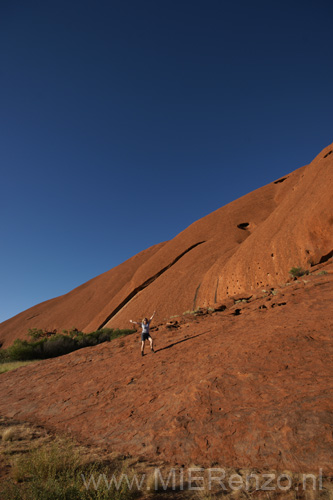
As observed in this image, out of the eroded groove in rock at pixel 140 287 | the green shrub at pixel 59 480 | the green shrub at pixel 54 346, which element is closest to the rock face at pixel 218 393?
the green shrub at pixel 59 480

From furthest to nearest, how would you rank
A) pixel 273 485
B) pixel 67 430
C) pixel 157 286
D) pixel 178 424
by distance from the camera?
pixel 157 286
pixel 67 430
pixel 178 424
pixel 273 485

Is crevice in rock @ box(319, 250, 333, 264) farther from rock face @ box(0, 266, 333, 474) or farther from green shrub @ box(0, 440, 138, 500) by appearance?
green shrub @ box(0, 440, 138, 500)

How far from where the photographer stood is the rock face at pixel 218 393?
12.3 ft

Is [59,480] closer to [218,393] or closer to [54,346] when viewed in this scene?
[218,393]

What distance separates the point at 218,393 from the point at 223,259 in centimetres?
1864

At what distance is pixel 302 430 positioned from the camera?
12.1ft

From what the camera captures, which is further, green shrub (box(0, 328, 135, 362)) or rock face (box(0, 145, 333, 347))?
green shrub (box(0, 328, 135, 362))

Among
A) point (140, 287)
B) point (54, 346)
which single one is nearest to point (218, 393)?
point (54, 346)

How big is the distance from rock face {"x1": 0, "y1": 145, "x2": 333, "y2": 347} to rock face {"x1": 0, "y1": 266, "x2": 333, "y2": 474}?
5609 millimetres

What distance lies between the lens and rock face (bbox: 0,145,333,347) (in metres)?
15.8

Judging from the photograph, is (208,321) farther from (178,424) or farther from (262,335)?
(178,424)

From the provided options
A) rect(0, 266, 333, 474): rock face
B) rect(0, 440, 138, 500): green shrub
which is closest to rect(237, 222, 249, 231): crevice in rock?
rect(0, 266, 333, 474): rock face

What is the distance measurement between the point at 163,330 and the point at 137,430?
22.2 ft

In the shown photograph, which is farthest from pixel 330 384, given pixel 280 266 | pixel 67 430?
pixel 280 266
